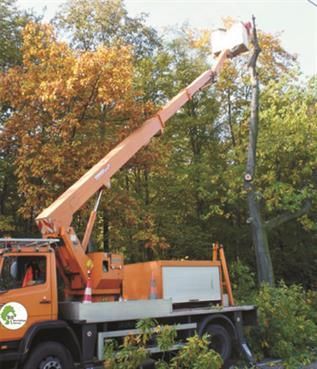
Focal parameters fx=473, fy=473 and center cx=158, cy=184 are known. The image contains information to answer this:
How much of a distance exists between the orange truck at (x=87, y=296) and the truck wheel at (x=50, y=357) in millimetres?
17

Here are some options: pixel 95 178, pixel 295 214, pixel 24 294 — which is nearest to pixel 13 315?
pixel 24 294

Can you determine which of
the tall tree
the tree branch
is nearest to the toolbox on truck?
the tree branch

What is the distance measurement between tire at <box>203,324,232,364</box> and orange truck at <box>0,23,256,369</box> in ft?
0.07

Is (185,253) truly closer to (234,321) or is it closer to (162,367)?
(234,321)

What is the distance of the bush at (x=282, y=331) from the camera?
11.4m

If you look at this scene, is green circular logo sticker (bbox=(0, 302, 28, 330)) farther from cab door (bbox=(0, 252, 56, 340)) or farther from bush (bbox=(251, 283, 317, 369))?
bush (bbox=(251, 283, 317, 369))

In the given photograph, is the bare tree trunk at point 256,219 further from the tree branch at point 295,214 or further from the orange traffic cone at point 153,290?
the orange traffic cone at point 153,290

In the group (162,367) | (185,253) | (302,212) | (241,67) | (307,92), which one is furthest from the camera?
(241,67)

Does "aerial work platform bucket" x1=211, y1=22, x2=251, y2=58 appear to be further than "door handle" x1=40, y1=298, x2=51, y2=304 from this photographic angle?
Yes

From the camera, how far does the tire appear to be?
10.9 meters

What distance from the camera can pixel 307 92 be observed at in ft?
68.3

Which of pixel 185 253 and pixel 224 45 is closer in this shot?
pixel 224 45

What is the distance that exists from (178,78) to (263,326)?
15.0 m

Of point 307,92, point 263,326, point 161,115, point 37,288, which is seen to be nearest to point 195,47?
point 307,92
